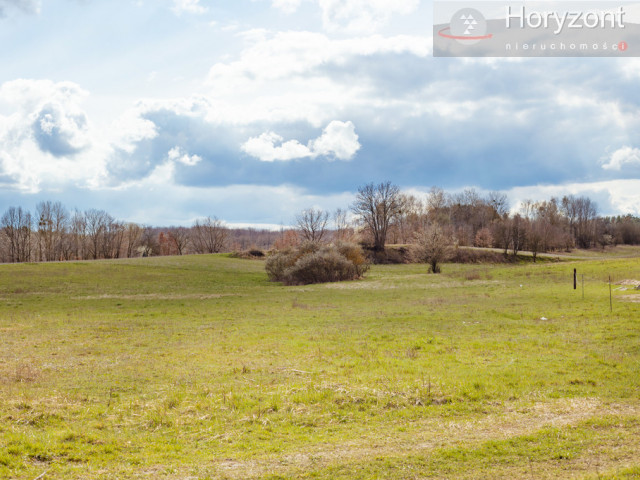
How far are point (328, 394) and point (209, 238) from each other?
133359 millimetres

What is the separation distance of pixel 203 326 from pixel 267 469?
18.4 m

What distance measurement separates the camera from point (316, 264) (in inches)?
2250

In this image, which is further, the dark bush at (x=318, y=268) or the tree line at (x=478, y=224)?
the tree line at (x=478, y=224)

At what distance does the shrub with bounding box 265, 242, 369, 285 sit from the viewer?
57.0 m

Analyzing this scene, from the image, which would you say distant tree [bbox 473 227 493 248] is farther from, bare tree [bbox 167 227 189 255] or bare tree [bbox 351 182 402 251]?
Result: bare tree [bbox 167 227 189 255]

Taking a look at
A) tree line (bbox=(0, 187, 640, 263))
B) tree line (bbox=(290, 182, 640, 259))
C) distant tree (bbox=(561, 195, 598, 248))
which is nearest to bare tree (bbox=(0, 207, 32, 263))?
tree line (bbox=(0, 187, 640, 263))

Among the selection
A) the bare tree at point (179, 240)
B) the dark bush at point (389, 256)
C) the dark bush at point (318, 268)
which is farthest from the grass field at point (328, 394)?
the bare tree at point (179, 240)

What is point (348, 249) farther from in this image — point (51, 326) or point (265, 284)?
point (51, 326)

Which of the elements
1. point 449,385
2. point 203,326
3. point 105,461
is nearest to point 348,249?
point 203,326

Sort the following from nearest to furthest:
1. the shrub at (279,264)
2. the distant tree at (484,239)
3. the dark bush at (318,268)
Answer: the dark bush at (318,268), the shrub at (279,264), the distant tree at (484,239)

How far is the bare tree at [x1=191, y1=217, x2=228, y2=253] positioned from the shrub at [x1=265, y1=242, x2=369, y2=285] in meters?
81.1

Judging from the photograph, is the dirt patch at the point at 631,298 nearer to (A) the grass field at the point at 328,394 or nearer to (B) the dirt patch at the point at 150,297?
(A) the grass field at the point at 328,394

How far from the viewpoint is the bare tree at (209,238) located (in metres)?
140

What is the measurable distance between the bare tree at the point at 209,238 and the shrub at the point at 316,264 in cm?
8113
